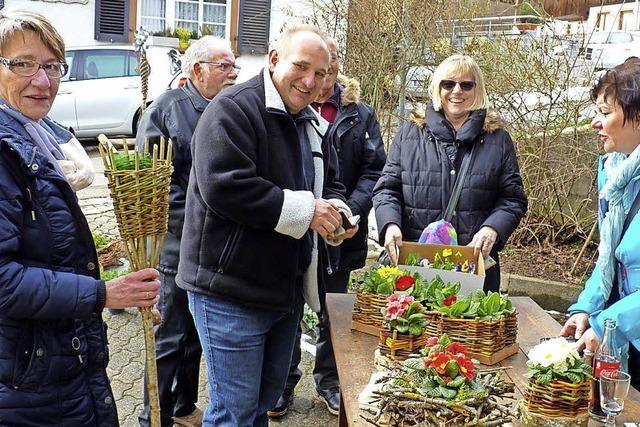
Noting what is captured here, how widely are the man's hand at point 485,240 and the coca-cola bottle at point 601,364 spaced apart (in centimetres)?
97

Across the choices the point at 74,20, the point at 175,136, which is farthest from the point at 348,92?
the point at 74,20

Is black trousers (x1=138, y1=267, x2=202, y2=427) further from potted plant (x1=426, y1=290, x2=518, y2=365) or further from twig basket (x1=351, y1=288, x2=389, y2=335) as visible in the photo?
potted plant (x1=426, y1=290, x2=518, y2=365)

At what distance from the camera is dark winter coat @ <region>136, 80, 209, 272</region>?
3.10 metres

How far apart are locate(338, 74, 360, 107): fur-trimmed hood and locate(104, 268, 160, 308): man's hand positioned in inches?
70.4

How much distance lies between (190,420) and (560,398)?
2.15 m

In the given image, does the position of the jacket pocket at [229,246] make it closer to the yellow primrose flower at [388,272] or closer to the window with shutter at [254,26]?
the yellow primrose flower at [388,272]

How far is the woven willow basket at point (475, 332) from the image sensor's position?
7.46 feet

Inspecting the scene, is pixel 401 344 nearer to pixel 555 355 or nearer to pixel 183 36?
pixel 555 355

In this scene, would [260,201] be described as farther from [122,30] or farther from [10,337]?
[122,30]

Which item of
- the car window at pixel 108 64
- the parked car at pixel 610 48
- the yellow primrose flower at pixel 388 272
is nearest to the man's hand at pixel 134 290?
the yellow primrose flower at pixel 388 272

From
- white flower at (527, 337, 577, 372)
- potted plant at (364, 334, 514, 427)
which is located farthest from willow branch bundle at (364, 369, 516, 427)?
white flower at (527, 337, 577, 372)

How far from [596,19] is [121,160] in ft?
17.0

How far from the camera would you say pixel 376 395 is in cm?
192

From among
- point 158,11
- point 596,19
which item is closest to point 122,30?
point 158,11
